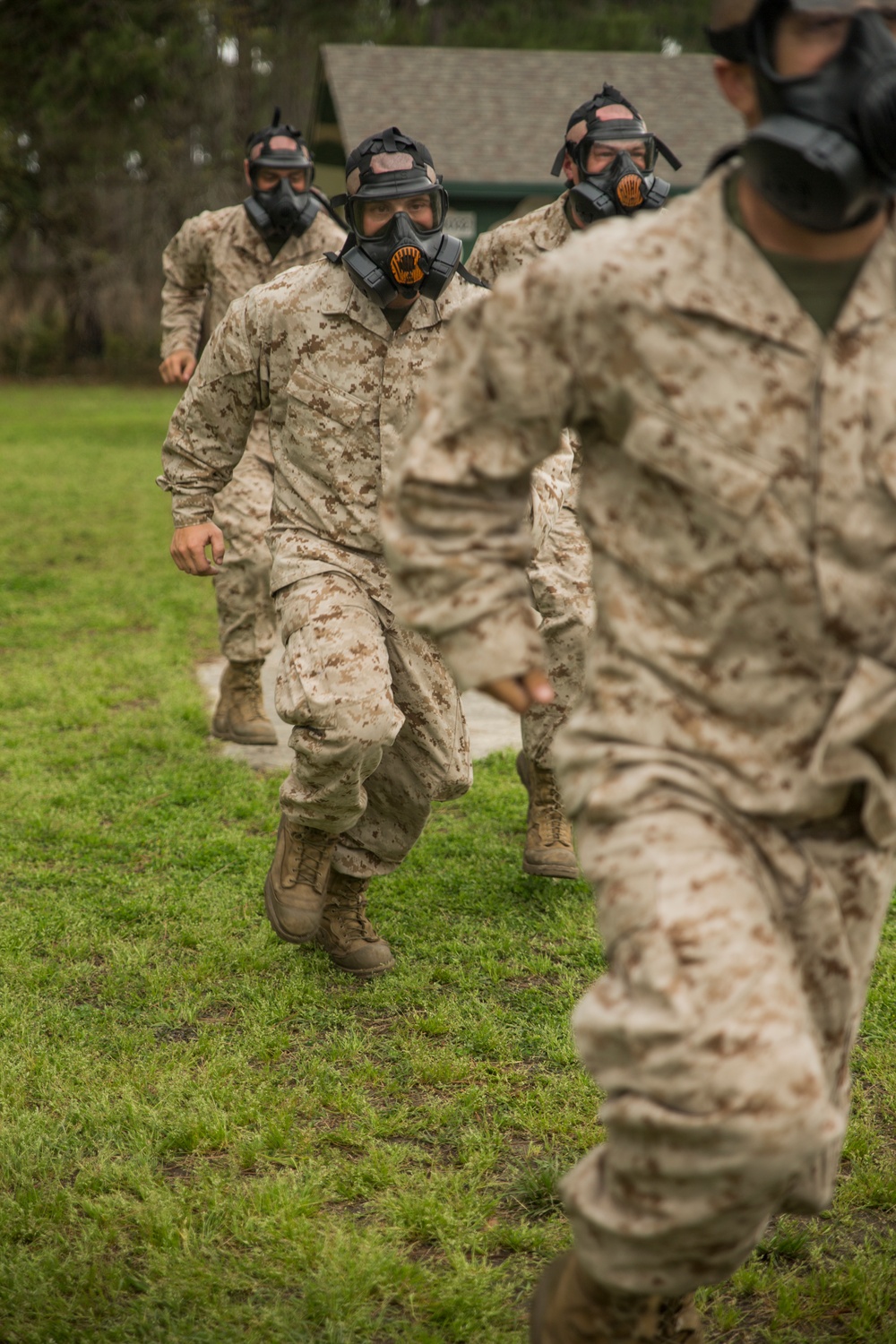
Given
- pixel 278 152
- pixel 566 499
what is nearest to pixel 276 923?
pixel 566 499

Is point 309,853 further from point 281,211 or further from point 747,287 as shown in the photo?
point 281,211

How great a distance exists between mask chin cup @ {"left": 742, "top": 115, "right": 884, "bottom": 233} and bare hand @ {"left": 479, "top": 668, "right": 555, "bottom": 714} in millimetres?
874

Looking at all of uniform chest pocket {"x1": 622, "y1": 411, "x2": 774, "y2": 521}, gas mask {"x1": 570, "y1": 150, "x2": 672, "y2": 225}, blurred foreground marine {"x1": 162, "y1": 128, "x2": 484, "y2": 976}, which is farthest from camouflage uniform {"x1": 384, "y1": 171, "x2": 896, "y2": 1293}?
gas mask {"x1": 570, "y1": 150, "x2": 672, "y2": 225}

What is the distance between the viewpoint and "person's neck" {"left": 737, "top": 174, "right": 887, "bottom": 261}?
Answer: 2383 millimetres

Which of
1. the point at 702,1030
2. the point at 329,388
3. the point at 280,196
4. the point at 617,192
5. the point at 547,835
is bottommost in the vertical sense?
the point at 547,835

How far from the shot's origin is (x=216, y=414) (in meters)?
4.85

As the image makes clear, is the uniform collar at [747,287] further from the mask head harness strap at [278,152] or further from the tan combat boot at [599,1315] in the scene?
the mask head harness strap at [278,152]

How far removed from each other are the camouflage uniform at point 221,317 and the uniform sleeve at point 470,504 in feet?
14.7

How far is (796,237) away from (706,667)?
2.28 feet

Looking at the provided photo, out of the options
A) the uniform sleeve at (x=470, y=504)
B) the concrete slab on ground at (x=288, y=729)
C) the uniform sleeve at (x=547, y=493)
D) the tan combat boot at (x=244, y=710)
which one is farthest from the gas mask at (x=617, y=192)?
the uniform sleeve at (x=470, y=504)

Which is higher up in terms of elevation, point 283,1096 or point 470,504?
point 470,504

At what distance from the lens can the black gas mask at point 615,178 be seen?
6.02m

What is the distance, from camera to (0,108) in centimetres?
3061

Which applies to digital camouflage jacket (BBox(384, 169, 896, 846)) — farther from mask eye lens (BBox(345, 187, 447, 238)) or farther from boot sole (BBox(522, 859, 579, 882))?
boot sole (BBox(522, 859, 579, 882))
